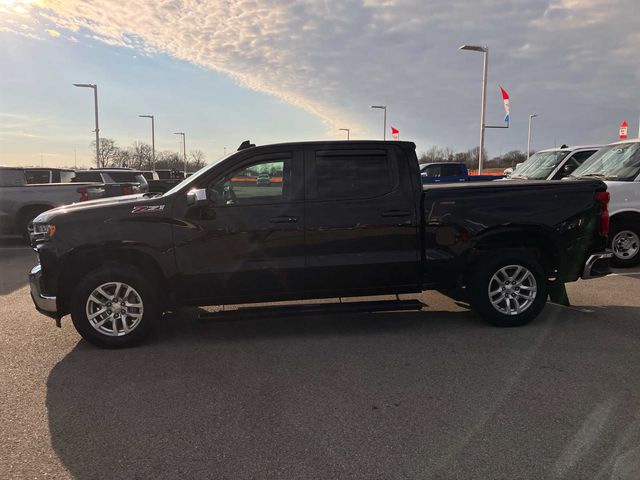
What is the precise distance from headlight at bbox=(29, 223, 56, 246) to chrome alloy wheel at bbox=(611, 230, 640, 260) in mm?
8784

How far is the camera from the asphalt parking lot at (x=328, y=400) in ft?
9.71

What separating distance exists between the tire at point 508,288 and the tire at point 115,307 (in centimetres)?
350

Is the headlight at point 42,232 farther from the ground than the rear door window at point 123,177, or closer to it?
closer to it

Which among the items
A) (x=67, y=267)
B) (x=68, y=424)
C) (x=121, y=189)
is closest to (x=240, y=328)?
(x=67, y=267)

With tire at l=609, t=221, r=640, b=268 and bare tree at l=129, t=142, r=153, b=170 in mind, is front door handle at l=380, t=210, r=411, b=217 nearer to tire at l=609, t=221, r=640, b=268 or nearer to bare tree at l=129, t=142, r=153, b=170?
tire at l=609, t=221, r=640, b=268

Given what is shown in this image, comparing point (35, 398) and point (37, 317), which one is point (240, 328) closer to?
point (35, 398)

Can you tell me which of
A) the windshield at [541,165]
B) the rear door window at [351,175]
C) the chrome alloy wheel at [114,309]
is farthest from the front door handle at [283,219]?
the windshield at [541,165]

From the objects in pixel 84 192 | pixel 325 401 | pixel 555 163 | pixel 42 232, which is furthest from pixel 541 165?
pixel 42 232

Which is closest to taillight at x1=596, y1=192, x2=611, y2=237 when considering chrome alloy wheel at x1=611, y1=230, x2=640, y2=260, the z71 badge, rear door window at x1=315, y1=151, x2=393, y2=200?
rear door window at x1=315, y1=151, x2=393, y2=200

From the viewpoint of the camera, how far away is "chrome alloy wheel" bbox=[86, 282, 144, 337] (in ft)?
15.9

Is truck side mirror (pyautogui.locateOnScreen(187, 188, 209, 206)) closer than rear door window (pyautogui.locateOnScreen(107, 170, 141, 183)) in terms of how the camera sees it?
Yes

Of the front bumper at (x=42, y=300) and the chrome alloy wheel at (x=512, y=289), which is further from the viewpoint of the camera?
the chrome alloy wheel at (x=512, y=289)

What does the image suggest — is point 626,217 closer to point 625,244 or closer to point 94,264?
point 625,244

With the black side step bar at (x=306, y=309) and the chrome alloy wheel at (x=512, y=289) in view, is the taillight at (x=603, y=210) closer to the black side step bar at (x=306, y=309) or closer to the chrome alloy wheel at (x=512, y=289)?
the chrome alloy wheel at (x=512, y=289)
